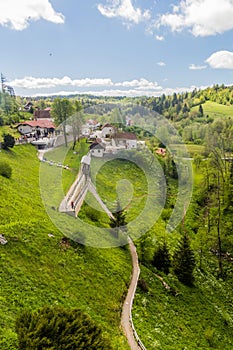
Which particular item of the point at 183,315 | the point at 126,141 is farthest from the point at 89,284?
the point at 126,141

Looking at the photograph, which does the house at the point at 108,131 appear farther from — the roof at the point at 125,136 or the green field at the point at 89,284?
the green field at the point at 89,284

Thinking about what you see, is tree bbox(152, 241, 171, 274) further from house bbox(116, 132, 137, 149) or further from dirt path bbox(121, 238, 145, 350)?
house bbox(116, 132, 137, 149)

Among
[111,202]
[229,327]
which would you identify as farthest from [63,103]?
[229,327]

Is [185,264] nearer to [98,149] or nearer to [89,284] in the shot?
[89,284]

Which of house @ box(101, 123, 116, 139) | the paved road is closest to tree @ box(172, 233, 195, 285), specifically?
the paved road

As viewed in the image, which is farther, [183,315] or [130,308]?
[183,315]

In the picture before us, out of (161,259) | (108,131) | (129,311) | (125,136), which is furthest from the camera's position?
(108,131)

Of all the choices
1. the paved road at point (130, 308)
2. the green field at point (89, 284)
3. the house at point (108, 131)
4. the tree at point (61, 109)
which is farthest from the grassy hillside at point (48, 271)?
the house at point (108, 131)
